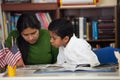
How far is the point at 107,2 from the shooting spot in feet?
10.8

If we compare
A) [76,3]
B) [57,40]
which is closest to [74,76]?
[57,40]

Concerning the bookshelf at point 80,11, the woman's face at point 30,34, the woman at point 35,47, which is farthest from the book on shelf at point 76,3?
the woman's face at point 30,34

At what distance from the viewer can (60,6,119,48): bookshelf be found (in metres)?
3.08

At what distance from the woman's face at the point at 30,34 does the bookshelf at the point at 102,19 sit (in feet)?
3.17

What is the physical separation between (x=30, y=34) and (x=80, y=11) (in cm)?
134

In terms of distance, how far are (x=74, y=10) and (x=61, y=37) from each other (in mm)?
1471

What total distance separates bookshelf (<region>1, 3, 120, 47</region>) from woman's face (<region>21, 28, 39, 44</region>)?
86 centimetres

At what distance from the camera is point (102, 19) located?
123 inches

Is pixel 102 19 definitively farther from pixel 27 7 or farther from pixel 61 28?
pixel 61 28

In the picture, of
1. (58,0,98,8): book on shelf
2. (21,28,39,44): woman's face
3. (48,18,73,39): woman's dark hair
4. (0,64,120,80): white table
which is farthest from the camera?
(58,0,98,8): book on shelf

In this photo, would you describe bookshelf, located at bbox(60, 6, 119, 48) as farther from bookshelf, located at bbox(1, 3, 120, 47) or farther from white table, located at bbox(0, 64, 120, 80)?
white table, located at bbox(0, 64, 120, 80)

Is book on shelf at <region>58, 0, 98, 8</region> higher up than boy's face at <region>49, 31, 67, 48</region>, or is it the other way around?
book on shelf at <region>58, 0, 98, 8</region>

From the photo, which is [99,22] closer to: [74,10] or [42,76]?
[74,10]

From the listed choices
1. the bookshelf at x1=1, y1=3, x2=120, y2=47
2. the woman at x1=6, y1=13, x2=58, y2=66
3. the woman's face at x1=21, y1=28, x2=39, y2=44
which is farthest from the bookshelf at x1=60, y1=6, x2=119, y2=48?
the woman's face at x1=21, y1=28, x2=39, y2=44
